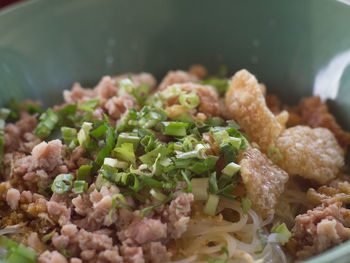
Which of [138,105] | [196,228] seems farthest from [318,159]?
[138,105]

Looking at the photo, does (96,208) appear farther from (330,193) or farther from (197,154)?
(330,193)

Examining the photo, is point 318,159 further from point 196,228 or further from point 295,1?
point 295,1

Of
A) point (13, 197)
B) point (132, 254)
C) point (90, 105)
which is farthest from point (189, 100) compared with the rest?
point (13, 197)

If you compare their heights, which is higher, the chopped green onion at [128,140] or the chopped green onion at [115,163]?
the chopped green onion at [128,140]

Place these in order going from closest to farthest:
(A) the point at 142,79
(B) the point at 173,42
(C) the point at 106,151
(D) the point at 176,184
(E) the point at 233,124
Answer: (D) the point at 176,184
(C) the point at 106,151
(E) the point at 233,124
(A) the point at 142,79
(B) the point at 173,42

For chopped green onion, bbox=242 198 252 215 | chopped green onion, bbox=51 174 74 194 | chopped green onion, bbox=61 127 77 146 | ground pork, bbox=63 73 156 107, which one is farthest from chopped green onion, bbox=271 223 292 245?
ground pork, bbox=63 73 156 107

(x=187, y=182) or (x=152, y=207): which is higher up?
(x=187, y=182)

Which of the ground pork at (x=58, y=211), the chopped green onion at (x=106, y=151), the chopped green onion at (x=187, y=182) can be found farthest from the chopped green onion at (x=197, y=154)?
the ground pork at (x=58, y=211)

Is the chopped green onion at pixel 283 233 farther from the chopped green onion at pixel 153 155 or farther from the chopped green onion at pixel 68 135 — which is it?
the chopped green onion at pixel 68 135
